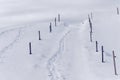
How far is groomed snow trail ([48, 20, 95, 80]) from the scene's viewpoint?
1969 centimetres

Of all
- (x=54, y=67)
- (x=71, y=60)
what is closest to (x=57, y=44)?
(x=71, y=60)

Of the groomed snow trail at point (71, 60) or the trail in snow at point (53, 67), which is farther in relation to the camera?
the groomed snow trail at point (71, 60)

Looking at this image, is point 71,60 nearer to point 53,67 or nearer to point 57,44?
point 53,67

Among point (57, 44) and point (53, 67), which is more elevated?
point (57, 44)

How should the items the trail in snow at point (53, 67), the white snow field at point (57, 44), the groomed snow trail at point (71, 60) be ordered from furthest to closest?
the white snow field at point (57, 44) → the groomed snow trail at point (71, 60) → the trail in snow at point (53, 67)

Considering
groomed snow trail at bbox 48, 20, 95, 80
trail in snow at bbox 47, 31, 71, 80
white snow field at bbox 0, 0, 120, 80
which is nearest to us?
trail in snow at bbox 47, 31, 71, 80

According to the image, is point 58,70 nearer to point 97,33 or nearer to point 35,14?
point 97,33

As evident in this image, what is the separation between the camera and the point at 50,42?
27094 millimetres

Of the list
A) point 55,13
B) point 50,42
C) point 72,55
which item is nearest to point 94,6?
point 55,13

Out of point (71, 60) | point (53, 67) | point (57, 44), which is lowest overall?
point (53, 67)

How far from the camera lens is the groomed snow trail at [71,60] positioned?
19.7 m

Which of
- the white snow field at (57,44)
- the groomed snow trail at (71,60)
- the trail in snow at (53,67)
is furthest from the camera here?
the white snow field at (57,44)

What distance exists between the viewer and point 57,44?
2633cm

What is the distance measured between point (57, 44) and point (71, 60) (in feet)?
12.8
